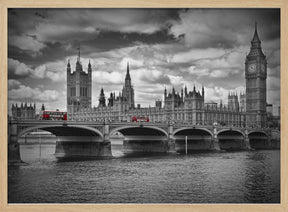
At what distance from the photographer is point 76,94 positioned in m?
Result: 83.1

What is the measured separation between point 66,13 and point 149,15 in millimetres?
2442

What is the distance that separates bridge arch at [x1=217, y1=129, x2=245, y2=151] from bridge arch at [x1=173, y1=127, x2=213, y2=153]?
12.5 ft

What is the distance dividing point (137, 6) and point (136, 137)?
3144 cm

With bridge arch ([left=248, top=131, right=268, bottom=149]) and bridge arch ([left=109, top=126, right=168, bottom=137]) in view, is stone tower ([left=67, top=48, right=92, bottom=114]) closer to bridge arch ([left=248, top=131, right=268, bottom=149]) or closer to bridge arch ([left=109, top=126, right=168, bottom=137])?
bridge arch ([left=248, top=131, right=268, bottom=149])

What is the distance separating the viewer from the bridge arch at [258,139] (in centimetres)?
4797

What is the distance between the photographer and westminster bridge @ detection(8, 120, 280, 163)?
2712 cm

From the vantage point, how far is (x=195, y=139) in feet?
149

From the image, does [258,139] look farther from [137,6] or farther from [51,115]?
[137,6]

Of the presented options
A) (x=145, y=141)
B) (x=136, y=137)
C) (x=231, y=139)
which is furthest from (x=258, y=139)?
(x=136, y=137)

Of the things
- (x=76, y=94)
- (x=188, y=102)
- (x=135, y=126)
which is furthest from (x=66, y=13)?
(x=76, y=94)

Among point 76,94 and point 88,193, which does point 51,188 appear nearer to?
point 88,193

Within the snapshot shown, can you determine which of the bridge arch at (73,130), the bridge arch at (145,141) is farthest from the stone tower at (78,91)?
the bridge arch at (73,130)

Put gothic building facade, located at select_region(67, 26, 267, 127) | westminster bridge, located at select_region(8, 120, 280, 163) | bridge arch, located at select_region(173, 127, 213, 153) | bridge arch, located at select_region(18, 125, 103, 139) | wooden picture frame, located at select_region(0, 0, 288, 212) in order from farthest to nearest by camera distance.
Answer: gothic building facade, located at select_region(67, 26, 267, 127), bridge arch, located at select_region(173, 127, 213, 153), bridge arch, located at select_region(18, 125, 103, 139), westminster bridge, located at select_region(8, 120, 280, 163), wooden picture frame, located at select_region(0, 0, 288, 212)

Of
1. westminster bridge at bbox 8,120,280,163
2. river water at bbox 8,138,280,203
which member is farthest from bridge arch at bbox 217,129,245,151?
river water at bbox 8,138,280,203
